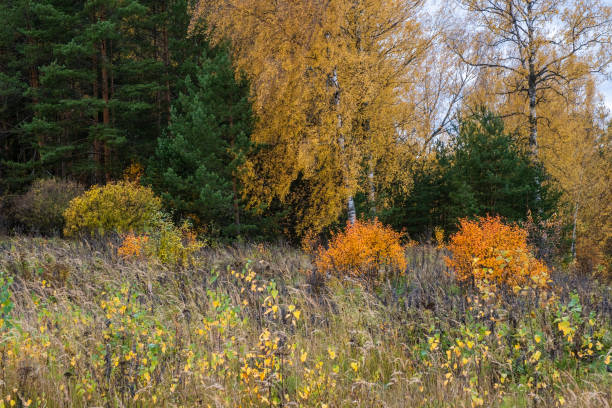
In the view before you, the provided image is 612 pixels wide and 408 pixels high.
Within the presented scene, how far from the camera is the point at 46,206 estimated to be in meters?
12.6

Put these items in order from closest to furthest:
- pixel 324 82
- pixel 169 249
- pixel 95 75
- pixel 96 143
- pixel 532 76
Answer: pixel 169 249
pixel 324 82
pixel 532 76
pixel 95 75
pixel 96 143

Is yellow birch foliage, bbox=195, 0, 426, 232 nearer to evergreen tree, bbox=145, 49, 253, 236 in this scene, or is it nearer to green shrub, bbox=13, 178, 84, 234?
evergreen tree, bbox=145, 49, 253, 236

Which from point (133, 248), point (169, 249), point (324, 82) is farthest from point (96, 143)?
point (169, 249)

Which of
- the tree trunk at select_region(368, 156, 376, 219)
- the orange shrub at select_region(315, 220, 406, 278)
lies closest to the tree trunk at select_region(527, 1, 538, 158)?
the tree trunk at select_region(368, 156, 376, 219)

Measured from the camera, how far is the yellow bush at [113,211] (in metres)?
10.3

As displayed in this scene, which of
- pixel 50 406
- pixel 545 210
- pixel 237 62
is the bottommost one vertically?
pixel 50 406

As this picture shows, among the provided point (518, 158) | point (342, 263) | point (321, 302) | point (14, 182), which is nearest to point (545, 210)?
point (518, 158)

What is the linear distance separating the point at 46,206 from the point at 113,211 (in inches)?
144

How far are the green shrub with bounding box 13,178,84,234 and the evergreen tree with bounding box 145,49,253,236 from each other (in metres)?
3.60

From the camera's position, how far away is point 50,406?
107 inches

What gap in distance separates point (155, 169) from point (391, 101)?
680cm

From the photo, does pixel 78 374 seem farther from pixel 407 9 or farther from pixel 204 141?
pixel 407 9

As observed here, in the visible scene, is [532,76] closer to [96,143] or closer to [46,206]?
[46,206]

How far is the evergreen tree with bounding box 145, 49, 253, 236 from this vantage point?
10.5 m
